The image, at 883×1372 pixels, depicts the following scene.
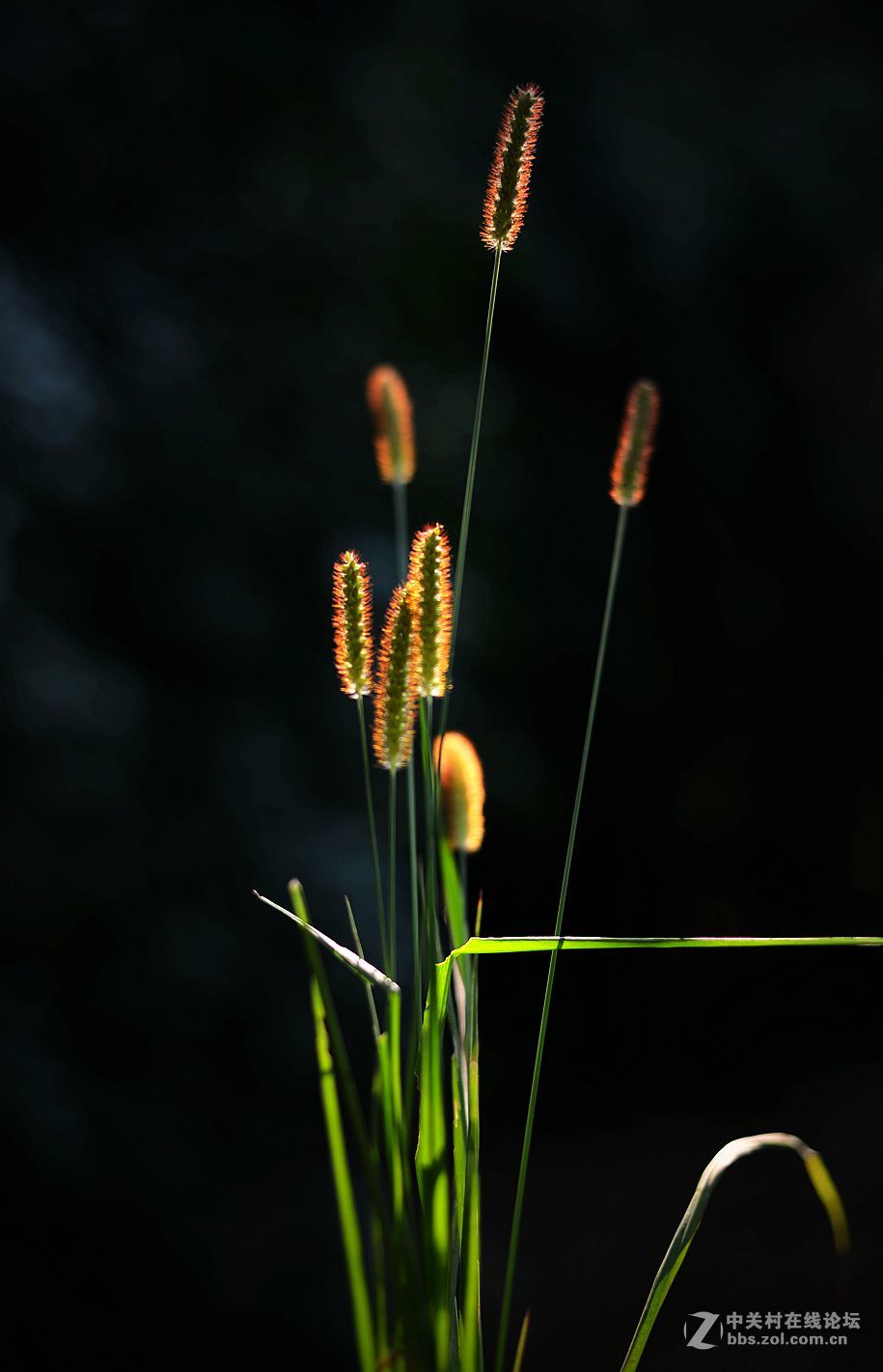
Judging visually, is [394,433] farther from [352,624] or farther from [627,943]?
[627,943]

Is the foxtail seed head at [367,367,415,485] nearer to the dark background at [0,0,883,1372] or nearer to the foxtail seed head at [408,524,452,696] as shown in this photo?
the foxtail seed head at [408,524,452,696]

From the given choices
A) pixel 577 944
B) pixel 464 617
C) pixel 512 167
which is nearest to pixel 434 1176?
pixel 577 944

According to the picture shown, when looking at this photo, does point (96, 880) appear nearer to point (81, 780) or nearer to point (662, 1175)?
point (81, 780)

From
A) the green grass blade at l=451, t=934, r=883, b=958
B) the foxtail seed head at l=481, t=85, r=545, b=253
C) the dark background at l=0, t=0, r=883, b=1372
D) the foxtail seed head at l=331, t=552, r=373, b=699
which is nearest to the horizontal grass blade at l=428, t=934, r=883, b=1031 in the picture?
the green grass blade at l=451, t=934, r=883, b=958

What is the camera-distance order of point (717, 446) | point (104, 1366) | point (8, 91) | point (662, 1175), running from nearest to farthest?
point (104, 1366), point (8, 91), point (662, 1175), point (717, 446)

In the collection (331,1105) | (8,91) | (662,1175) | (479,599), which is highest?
(8,91)

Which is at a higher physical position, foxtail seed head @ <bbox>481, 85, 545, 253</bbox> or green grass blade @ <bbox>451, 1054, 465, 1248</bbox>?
foxtail seed head @ <bbox>481, 85, 545, 253</bbox>

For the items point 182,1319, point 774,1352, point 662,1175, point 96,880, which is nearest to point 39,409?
point 96,880
